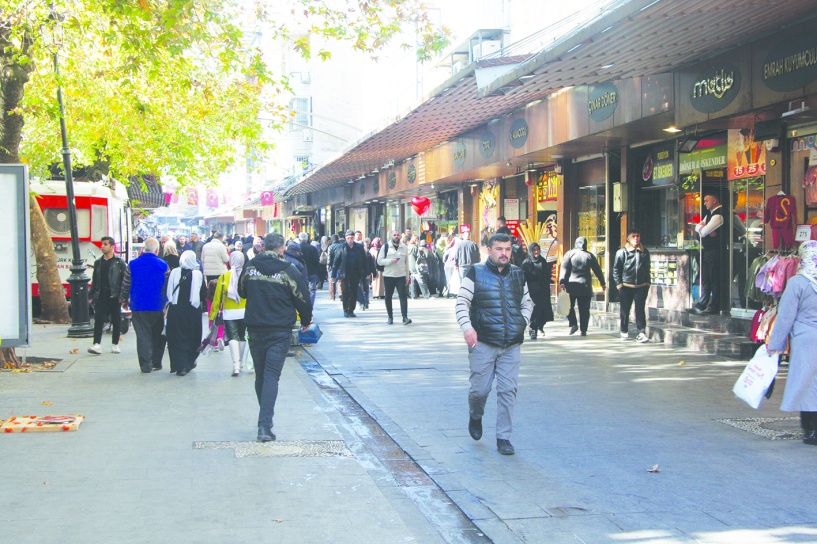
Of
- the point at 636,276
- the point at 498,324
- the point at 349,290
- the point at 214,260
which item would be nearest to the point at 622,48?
the point at 636,276

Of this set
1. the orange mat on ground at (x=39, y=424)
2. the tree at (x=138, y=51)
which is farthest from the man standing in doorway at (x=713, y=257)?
the orange mat on ground at (x=39, y=424)

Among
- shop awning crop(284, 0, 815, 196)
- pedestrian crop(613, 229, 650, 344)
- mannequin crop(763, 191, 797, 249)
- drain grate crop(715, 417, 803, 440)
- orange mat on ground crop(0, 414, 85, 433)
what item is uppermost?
shop awning crop(284, 0, 815, 196)

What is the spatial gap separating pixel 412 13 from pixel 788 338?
6478mm

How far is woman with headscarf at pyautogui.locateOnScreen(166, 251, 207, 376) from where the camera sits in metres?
11.4

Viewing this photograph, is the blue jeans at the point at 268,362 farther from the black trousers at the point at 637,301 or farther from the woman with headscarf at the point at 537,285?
the black trousers at the point at 637,301

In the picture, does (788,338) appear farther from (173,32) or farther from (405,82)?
(405,82)

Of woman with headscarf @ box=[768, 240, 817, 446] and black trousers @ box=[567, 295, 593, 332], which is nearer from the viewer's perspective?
woman with headscarf @ box=[768, 240, 817, 446]

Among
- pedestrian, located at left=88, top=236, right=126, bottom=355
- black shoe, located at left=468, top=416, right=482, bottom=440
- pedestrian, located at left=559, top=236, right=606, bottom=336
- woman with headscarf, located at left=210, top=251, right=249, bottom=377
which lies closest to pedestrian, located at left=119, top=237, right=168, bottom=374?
woman with headscarf, located at left=210, top=251, right=249, bottom=377

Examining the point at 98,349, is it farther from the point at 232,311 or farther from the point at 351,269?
the point at 351,269

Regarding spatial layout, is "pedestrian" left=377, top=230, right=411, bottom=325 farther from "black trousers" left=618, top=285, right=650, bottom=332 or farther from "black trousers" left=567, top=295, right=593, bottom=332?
"black trousers" left=618, top=285, right=650, bottom=332

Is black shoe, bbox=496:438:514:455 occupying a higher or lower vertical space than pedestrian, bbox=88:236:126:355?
lower

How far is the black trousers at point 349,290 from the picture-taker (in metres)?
19.2

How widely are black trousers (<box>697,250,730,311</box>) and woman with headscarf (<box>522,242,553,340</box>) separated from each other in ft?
7.95

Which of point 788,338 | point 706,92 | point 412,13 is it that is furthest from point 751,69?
point 788,338
